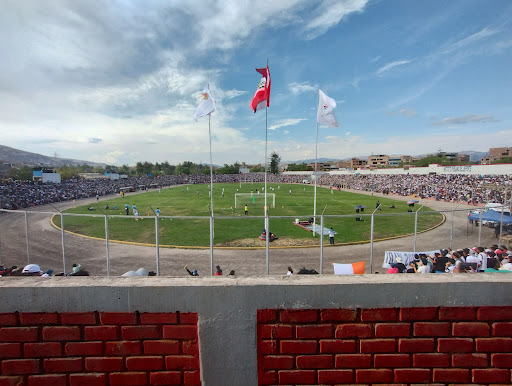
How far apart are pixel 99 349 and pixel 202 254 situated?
39.5 feet

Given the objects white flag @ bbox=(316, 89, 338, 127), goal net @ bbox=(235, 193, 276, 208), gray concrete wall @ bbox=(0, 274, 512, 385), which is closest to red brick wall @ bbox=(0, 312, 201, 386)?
gray concrete wall @ bbox=(0, 274, 512, 385)

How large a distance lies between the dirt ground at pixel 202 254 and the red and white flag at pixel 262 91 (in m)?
8.02

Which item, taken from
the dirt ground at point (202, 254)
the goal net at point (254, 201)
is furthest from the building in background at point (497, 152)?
the dirt ground at point (202, 254)

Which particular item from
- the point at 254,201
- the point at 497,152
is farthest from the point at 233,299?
the point at 497,152

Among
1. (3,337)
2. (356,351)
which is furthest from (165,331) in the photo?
(356,351)

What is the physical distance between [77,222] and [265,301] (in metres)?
25.0

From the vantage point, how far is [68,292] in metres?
1.87

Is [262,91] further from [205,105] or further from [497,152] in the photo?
[497,152]

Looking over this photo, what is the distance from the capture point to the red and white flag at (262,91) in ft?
46.5

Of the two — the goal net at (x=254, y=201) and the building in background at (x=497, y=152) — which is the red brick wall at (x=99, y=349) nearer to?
the goal net at (x=254, y=201)

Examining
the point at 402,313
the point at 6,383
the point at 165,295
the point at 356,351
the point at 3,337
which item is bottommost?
the point at 6,383

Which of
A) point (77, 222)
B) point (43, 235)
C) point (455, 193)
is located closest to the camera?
point (43, 235)

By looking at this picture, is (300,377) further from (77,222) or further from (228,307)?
(77,222)

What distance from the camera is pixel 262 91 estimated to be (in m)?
14.3
